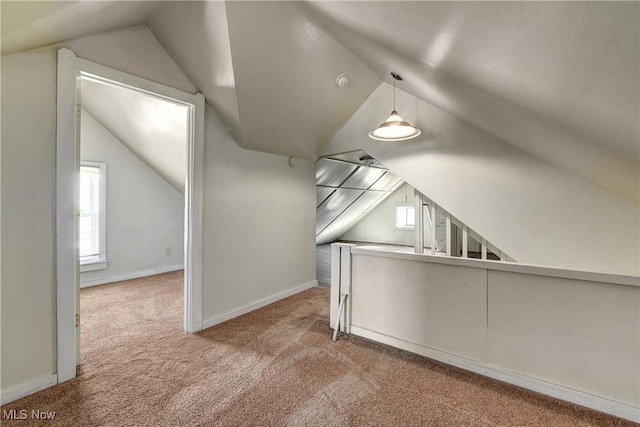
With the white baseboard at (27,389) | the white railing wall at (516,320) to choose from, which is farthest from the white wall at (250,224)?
the white railing wall at (516,320)

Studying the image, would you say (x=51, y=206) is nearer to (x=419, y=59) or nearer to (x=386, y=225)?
(x=419, y=59)

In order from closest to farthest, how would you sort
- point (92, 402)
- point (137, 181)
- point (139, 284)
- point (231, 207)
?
point (92, 402)
point (231, 207)
point (139, 284)
point (137, 181)

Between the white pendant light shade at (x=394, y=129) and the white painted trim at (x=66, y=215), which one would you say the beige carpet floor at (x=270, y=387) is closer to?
the white painted trim at (x=66, y=215)

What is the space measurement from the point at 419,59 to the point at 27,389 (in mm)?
3044

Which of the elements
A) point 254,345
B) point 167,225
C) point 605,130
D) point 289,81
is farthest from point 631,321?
point 167,225

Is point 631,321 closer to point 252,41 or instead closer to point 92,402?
point 252,41

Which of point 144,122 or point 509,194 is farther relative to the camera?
point 144,122

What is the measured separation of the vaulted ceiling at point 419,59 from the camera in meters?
1.04

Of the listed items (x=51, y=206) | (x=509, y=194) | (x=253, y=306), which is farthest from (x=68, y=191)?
(x=509, y=194)

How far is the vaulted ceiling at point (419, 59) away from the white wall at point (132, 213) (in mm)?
2402

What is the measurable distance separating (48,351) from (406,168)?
319 cm

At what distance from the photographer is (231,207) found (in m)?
2.91

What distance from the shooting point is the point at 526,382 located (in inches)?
70.4

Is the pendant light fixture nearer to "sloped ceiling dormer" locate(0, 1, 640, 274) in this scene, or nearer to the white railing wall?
"sloped ceiling dormer" locate(0, 1, 640, 274)
